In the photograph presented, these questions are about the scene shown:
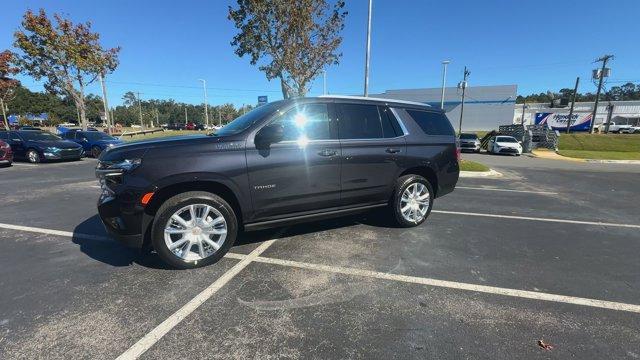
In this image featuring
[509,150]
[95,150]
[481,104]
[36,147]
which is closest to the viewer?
[36,147]

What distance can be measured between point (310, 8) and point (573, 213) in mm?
13152

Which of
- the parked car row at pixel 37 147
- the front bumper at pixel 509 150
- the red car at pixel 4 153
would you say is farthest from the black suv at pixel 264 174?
the front bumper at pixel 509 150

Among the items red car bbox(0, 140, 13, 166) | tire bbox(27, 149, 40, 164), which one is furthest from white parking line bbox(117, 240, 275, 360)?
tire bbox(27, 149, 40, 164)

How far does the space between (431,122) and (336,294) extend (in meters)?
3.43

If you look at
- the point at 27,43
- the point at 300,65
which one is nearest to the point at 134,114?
the point at 27,43

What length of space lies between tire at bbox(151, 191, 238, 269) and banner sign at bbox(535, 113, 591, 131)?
60.4 meters

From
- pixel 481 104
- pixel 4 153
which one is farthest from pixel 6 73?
pixel 481 104

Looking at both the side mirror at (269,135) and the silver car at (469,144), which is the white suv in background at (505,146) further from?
the side mirror at (269,135)

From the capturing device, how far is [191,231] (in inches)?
145

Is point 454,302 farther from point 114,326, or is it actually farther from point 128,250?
point 128,250

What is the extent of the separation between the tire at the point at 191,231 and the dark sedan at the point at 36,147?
48.1ft

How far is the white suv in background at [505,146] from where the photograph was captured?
83.9ft

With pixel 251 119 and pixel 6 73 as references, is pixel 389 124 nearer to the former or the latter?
pixel 251 119

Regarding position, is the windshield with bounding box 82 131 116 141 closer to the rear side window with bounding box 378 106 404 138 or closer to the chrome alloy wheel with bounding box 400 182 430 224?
the rear side window with bounding box 378 106 404 138
